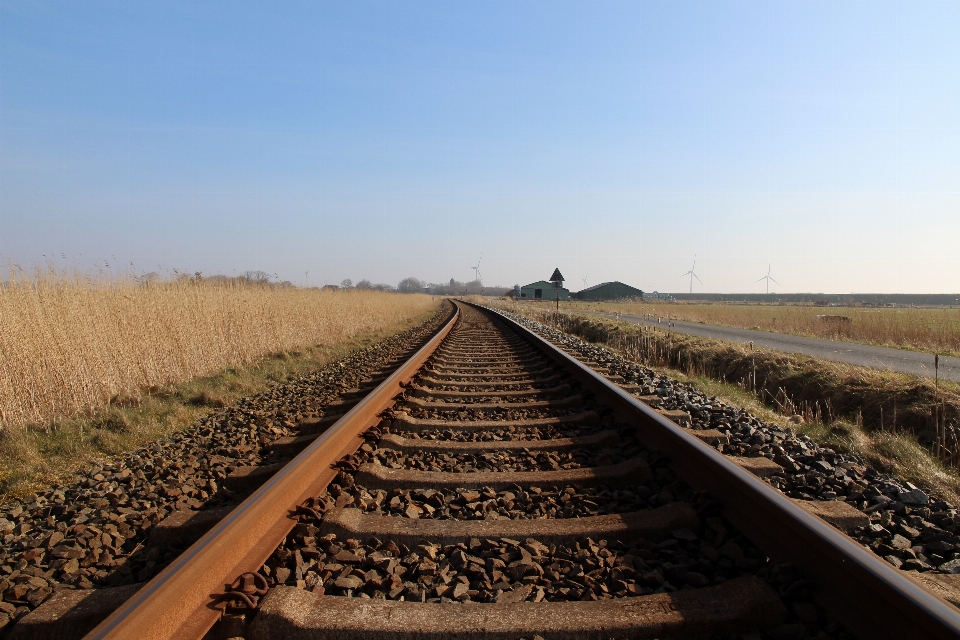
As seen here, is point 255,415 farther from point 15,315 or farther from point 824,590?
point 824,590

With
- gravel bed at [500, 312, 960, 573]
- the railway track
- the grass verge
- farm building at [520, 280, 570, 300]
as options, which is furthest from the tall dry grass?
farm building at [520, 280, 570, 300]

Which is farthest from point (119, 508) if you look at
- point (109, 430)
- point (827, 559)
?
point (827, 559)

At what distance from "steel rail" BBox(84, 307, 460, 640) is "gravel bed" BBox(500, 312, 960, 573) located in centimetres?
252

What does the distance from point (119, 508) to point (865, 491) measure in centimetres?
400

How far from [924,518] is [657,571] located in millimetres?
1598

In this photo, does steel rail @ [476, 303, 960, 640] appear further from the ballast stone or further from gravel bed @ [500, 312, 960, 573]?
gravel bed @ [500, 312, 960, 573]

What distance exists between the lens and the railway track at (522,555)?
5.54ft

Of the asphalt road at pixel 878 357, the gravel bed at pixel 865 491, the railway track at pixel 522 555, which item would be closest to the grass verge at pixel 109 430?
the railway track at pixel 522 555

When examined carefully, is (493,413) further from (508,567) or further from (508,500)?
(508,567)

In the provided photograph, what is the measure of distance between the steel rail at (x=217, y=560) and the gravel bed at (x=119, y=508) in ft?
1.50

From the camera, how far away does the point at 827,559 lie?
6.22ft

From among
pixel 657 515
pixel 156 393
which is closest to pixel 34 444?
pixel 156 393

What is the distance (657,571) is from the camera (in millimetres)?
2047

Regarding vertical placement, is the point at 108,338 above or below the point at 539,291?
below
